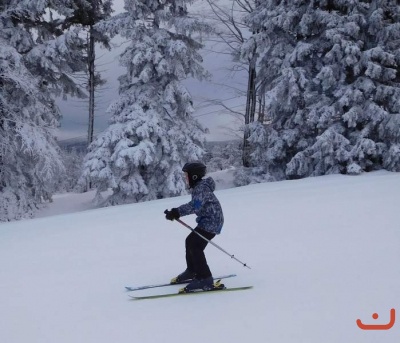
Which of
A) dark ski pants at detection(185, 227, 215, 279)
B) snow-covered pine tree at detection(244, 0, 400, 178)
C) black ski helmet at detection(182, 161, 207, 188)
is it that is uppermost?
snow-covered pine tree at detection(244, 0, 400, 178)

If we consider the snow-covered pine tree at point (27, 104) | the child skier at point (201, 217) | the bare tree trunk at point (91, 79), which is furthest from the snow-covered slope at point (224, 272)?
the bare tree trunk at point (91, 79)

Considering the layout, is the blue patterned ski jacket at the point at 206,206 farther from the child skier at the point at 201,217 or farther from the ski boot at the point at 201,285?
the ski boot at the point at 201,285

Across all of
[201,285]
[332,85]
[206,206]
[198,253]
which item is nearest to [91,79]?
[332,85]

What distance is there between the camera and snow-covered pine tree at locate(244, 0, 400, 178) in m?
15.3

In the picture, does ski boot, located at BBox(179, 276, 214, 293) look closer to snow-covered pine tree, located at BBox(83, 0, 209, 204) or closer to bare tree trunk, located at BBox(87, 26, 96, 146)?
snow-covered pine tree, located at BBox(83, 0, 209, 204)

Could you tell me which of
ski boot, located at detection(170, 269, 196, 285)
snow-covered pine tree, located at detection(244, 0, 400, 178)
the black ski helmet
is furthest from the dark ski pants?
snow-covered pine tree, located at detection(244, 0, 400, 178)

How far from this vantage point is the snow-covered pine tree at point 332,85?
1531 centimetres

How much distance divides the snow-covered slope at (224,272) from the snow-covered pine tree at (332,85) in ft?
16.0

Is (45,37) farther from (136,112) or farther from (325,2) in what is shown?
(325,2)

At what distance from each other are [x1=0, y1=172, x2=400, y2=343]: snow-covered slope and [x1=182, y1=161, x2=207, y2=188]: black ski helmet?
1.46m

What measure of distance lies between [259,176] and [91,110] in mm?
10279

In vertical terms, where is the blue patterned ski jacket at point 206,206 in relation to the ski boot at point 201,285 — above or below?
above

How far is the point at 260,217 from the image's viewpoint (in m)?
9.63

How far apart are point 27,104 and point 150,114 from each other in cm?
461
